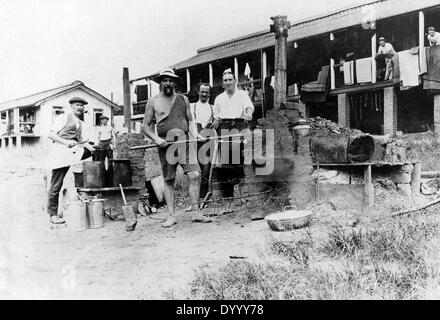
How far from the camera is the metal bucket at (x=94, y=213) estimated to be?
19.3 feet

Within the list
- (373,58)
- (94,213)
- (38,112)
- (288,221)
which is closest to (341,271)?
(288,221)

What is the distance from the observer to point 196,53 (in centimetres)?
2156

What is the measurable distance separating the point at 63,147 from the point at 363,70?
10242mm

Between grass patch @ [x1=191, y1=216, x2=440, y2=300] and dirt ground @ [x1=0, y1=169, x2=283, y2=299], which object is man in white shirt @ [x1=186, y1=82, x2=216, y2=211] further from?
grass patch @ [x1=191, y1=216, x2=440, y2=300]

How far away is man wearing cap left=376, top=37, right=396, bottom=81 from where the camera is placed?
12266mm

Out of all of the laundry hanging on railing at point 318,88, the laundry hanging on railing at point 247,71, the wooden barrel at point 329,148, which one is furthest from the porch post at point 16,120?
the wooden barrel at point 329,148

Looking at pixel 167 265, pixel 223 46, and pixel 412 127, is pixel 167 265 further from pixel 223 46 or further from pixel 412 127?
pixel 223 46

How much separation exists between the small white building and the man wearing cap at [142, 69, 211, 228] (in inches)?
573

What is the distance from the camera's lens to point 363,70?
13.2m

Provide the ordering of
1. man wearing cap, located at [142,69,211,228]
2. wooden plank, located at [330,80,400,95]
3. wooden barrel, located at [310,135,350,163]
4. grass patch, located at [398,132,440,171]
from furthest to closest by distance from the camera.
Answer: wooden plank, located at [330,80,400,95] < grass patch, located at [398,132,440,171] < wooden barrel, located at [310,135,350,163] < man wearing cap, located at [142,69,211,228]

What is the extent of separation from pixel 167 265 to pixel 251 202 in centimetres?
283
